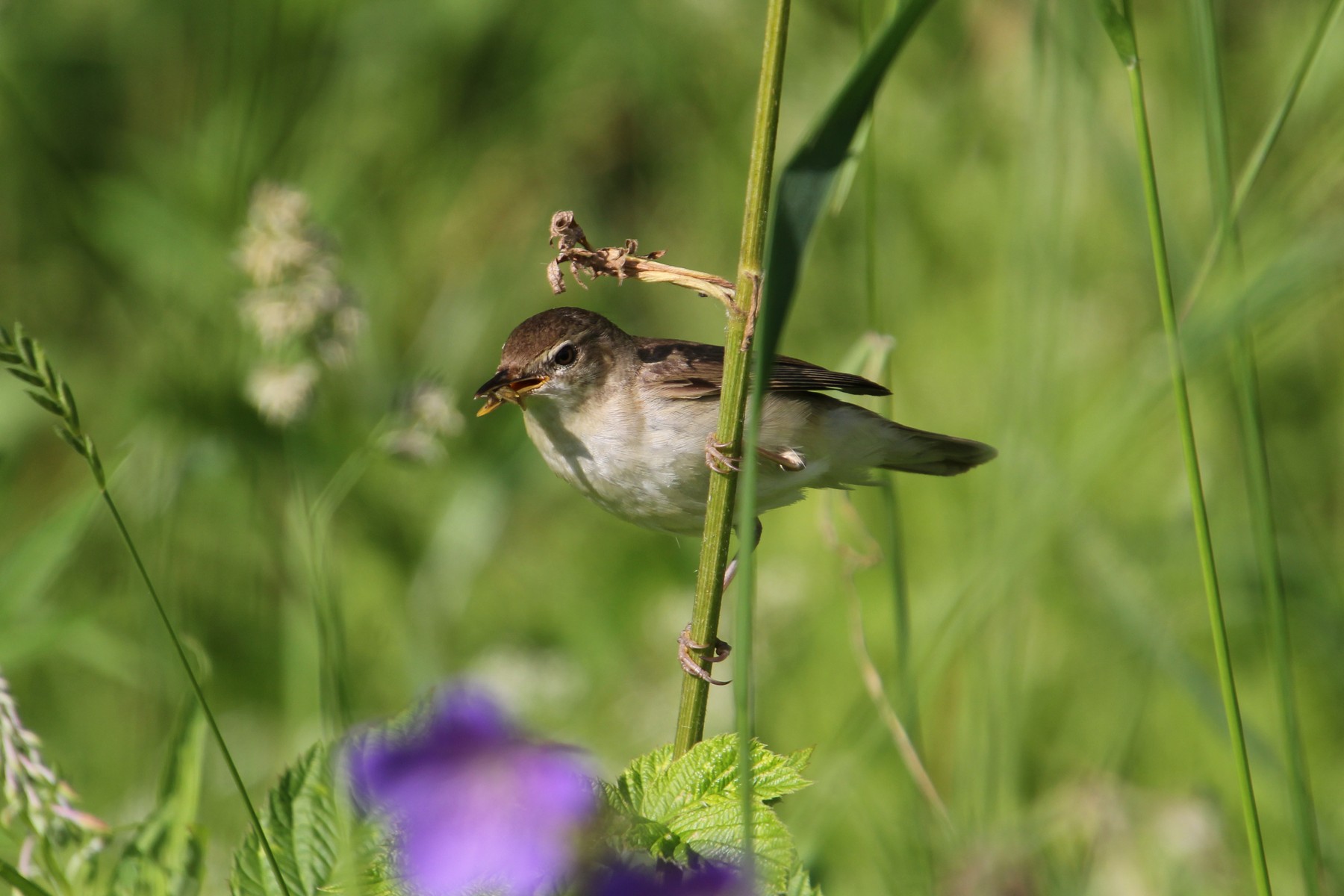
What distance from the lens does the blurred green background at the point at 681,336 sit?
2.78 meters

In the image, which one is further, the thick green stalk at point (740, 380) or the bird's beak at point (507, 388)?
the bird's beak at point (507, 388)

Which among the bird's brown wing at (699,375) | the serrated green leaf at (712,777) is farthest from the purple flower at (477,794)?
the bird's brown wing at (699,375)

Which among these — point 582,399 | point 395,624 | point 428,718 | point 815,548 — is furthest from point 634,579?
Result: point 428,718

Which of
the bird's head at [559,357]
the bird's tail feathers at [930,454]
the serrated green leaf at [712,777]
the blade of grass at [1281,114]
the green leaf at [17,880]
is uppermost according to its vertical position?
the bird's tail feathers at [930,454]

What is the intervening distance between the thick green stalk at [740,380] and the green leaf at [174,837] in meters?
0.71

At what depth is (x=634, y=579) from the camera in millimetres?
4617

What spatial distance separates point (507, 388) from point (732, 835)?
1.64 meters

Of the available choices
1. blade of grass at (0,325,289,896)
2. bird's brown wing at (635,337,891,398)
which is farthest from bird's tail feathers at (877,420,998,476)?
blade of grass at (0,325,289,896)

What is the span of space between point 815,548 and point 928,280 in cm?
128

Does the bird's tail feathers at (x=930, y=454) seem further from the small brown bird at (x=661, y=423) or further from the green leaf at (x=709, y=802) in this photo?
the green leaf at (x=709, y=802)

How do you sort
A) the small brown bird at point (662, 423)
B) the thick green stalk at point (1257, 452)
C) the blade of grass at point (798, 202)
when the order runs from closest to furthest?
1. the blade of grass at point (798, 202)
2. the thick green stalk at point (1257, 452)
3. the small brown bird at point (662, 423)

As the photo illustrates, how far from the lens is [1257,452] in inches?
68.3

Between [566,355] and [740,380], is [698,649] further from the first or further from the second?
[566,355]

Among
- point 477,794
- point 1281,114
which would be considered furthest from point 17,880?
point 1281,114
